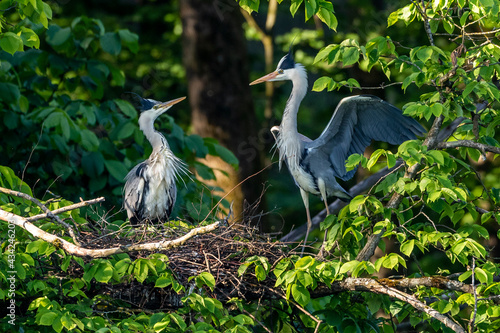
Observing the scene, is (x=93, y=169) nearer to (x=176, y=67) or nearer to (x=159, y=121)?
(x=159, y=121)

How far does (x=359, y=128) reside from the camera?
4977 mm

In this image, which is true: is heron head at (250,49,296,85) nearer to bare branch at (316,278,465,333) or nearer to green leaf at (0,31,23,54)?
bare branch at (316,278,465,333)

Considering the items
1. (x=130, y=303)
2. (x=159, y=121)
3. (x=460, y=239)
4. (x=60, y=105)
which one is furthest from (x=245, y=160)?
(x=460, y=239)

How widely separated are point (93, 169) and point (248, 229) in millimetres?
2048

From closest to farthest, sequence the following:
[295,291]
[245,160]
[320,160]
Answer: [295,291], [320,160], [245,160]

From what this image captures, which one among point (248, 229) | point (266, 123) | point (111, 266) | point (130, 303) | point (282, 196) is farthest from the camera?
point (282, 196)

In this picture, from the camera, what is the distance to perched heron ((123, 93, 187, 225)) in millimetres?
6023

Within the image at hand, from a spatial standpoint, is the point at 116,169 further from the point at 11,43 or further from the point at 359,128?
the point at 11,43

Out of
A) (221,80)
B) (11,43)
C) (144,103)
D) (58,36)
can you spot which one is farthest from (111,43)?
(221,80)

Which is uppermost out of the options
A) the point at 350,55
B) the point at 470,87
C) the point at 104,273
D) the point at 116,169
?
the point at 350,55

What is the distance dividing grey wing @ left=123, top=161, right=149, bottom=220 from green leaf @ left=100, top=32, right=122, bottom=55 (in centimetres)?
103

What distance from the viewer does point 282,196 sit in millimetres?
12008

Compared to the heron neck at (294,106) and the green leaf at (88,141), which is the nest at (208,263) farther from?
the green leaf at (88,141)

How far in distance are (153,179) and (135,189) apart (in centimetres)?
19
